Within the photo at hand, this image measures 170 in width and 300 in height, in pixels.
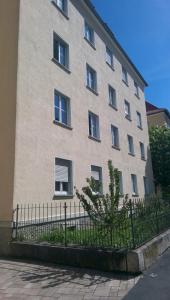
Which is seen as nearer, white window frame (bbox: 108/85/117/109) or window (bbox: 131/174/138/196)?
white window frame (bbox: 108/85/117/109)

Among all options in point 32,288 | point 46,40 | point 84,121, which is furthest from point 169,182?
point 32,288

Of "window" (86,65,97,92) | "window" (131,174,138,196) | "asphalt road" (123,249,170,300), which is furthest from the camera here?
"window" (131,174,138,196)

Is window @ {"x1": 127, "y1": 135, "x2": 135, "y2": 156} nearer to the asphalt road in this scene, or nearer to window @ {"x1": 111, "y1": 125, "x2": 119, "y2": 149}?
window @ {"x1": 111, "y1": 125, "x2": 119, "y2": 149}

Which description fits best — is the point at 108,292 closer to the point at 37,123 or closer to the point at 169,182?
the point at 37,123

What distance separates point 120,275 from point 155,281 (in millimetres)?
803

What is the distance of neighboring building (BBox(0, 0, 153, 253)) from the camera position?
970 centimetres

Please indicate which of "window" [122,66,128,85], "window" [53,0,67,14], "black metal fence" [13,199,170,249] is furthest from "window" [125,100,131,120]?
"black metal fence" [13,199,170,249]

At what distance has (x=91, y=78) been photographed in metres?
16.7

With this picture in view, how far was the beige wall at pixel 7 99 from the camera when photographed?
915cm

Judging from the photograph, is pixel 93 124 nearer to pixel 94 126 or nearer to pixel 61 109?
pixel 94 126

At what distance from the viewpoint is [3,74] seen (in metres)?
10.5

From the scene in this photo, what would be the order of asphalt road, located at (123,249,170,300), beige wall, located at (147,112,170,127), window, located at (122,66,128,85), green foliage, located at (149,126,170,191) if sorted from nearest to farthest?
asphalt road, located at (123,249,170,300) → window, located at (122,66,128,85) → green foliage, located at (149,126,170,191) → beige wall, located at (147,112,170,127)

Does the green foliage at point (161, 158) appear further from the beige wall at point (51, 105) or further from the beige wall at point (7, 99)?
the beige wall at point (7, 99)

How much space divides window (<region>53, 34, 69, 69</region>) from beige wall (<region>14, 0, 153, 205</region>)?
289 millimetres
